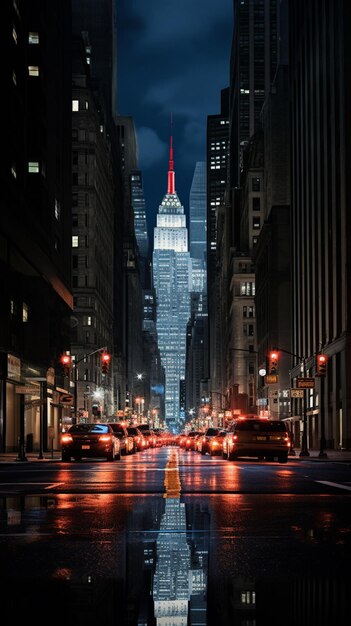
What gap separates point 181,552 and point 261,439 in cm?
2680

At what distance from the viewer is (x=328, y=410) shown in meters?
74.0

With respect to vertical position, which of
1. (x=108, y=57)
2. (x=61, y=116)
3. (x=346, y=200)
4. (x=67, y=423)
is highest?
(x=108, y=57)

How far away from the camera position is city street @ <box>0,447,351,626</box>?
6121 mm

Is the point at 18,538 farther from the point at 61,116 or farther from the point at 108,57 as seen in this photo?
the point at 108,57

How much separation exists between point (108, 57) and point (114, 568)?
19625cm

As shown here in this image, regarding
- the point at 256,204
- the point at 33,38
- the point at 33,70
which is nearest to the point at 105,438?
the point at 33,70

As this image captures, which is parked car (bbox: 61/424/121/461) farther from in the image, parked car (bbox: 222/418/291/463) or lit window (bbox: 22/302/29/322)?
lit window (bbox: 22/302/29/322)

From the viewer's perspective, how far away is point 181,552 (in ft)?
28.5

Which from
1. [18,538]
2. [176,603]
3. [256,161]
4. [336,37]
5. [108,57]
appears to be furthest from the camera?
[108,57]

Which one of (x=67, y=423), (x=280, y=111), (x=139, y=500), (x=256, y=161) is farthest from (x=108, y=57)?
(x=139, y=500)

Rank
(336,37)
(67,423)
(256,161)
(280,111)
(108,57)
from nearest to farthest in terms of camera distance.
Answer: (336,37)
(67,423)
(280,111)
(256,161)
(108,57)

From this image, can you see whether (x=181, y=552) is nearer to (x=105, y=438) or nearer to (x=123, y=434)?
(x=105, y=438)

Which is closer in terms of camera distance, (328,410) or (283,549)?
(283,549)

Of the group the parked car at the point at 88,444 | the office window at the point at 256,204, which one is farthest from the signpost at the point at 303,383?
the office window at the point at 256,204
